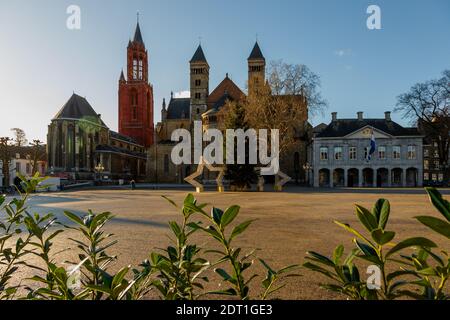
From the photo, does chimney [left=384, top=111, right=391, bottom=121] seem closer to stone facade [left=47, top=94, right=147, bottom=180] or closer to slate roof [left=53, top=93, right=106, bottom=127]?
stone facade [left=47, top=94, right=147, bottom=180]

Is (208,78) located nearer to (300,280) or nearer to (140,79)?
(140,79)

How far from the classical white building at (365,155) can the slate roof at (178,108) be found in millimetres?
34437

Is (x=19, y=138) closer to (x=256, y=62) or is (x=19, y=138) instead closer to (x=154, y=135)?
(x=154, y=135)

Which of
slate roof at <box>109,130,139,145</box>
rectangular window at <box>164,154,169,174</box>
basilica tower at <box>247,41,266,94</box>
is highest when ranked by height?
basilica tower at <box>247,41,266,94</box>

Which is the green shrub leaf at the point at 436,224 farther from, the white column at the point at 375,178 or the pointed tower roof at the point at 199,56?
the pointed tower roof at the point at 199,56

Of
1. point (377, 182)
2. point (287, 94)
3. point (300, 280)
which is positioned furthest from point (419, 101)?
point (300, 280)

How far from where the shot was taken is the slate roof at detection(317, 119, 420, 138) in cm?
4266

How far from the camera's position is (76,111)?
200 feet

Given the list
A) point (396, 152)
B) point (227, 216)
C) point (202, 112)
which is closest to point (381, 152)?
point (396, 152)

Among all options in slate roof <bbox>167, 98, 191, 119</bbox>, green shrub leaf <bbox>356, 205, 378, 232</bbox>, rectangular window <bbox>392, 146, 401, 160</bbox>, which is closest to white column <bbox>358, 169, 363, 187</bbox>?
rectangular window <bbox>392, 146, 401, 160</bbox>

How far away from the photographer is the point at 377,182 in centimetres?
4350

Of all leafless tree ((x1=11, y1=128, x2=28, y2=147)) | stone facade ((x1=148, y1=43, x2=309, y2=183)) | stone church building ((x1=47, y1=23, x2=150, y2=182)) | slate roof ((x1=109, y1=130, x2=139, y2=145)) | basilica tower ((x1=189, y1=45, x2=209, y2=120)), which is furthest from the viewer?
slate roof ((x1=109, y1=130, x2=139, y2=145))

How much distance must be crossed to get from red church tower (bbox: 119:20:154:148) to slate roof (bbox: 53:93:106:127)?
37.2ft
